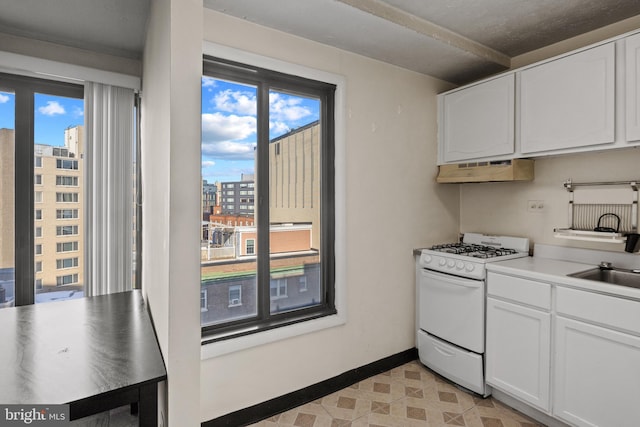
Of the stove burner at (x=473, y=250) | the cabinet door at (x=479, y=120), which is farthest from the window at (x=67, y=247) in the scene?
the cabinet door at (x=479, y=120)

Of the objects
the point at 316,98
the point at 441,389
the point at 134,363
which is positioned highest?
the point at 316,98

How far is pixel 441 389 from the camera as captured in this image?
8.23 ft

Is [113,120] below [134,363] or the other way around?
the other way around

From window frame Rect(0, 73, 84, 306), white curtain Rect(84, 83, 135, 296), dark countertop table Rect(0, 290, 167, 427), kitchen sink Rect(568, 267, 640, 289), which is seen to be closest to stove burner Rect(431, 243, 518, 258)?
kitchen sink Rect(568, 267, 640, 289)

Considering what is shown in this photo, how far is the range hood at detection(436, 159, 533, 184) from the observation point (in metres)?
2.55

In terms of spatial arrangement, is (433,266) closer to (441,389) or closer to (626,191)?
(441,389)

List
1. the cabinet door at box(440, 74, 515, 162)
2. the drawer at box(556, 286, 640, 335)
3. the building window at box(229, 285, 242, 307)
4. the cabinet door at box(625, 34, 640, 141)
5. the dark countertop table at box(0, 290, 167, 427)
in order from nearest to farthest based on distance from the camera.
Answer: the dark countertop table at box(0, 290, 167, 427), the drawer at box(556, 286, 640, 335), the cabinet door at box(625, 34, 640, 141), the building window at box(229, 285, 242, 307), the cabinet door at box(440, 74, 515, 162)

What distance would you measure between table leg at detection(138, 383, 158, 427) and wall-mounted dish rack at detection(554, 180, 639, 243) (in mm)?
2629

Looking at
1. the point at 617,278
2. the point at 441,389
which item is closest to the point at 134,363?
the point at 441,389

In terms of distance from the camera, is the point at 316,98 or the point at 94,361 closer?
the point at 94,361

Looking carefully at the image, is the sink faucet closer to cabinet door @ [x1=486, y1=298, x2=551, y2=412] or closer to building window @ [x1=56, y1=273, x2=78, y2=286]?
cabinet door @ [x1=486, y1=298, x2=551, y2=412]

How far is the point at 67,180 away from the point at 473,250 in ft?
10.2

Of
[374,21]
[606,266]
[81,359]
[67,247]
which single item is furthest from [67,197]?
[606,266]

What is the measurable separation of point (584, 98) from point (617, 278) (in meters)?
1.16
